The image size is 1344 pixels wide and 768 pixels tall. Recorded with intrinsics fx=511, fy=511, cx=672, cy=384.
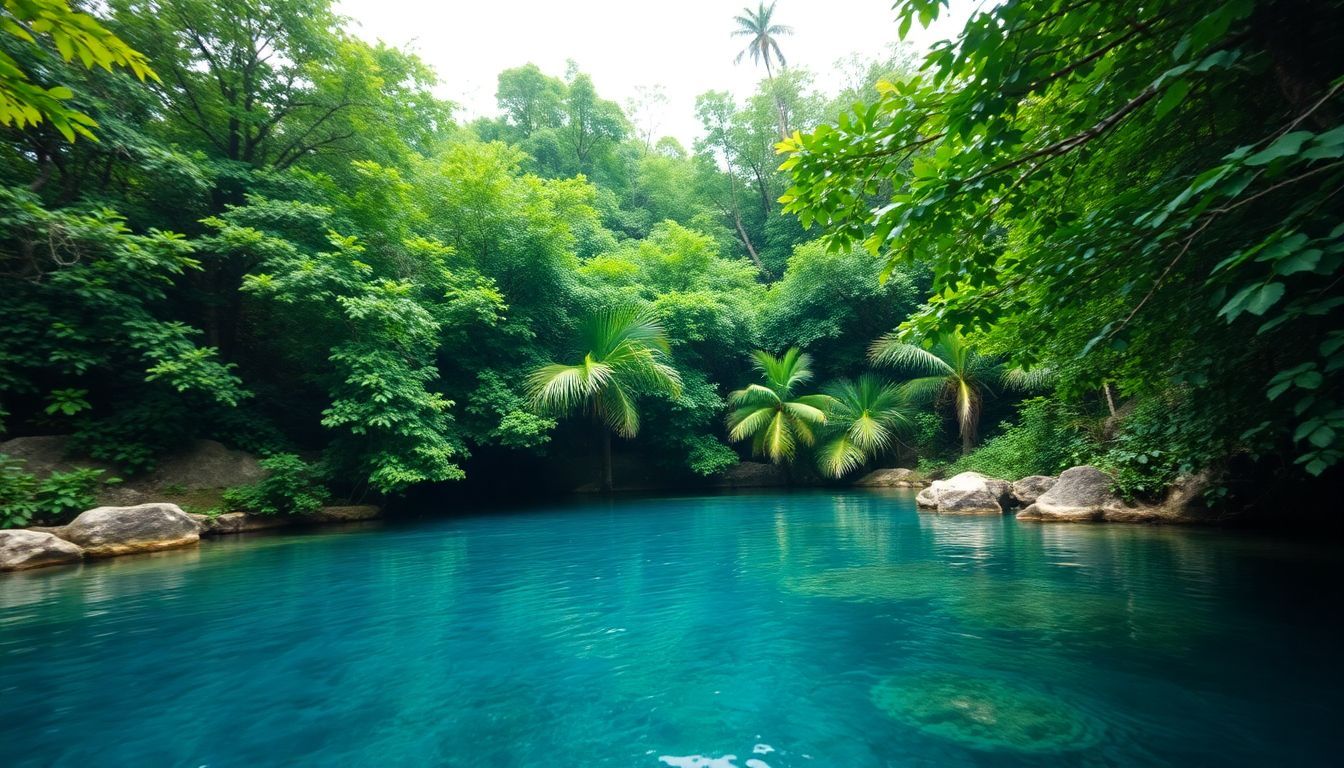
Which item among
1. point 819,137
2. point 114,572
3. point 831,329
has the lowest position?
point 114,572

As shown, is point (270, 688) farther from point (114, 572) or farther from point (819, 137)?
point (114, 572)

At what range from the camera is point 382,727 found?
239 centimetres

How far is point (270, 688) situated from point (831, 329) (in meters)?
17.1

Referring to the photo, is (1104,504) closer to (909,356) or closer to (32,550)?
(909,356)

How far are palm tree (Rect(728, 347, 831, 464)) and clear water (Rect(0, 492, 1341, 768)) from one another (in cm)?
970

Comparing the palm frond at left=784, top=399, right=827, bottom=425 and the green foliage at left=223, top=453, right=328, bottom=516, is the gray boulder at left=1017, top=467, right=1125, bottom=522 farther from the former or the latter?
the green foliage at left=223, top=453, right=328, bottom=516

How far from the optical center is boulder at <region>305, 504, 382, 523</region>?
32.2 ft

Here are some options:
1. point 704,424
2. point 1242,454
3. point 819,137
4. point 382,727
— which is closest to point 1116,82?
point 819,137

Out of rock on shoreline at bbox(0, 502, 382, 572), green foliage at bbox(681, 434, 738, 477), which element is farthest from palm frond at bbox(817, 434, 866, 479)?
rock on shoreline at bbox(0, 502, 382, 572)

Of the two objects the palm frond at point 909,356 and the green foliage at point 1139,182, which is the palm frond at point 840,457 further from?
the green foliage at point 1139,182

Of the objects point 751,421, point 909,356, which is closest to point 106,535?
point 751,421

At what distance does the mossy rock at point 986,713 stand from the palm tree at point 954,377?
41.1 ft

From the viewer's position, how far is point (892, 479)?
15922 mm

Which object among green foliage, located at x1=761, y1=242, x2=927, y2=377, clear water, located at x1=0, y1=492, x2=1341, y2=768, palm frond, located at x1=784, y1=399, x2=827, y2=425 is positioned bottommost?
clear water, located at x1=0, y1=492, x2=1341, y2=768
